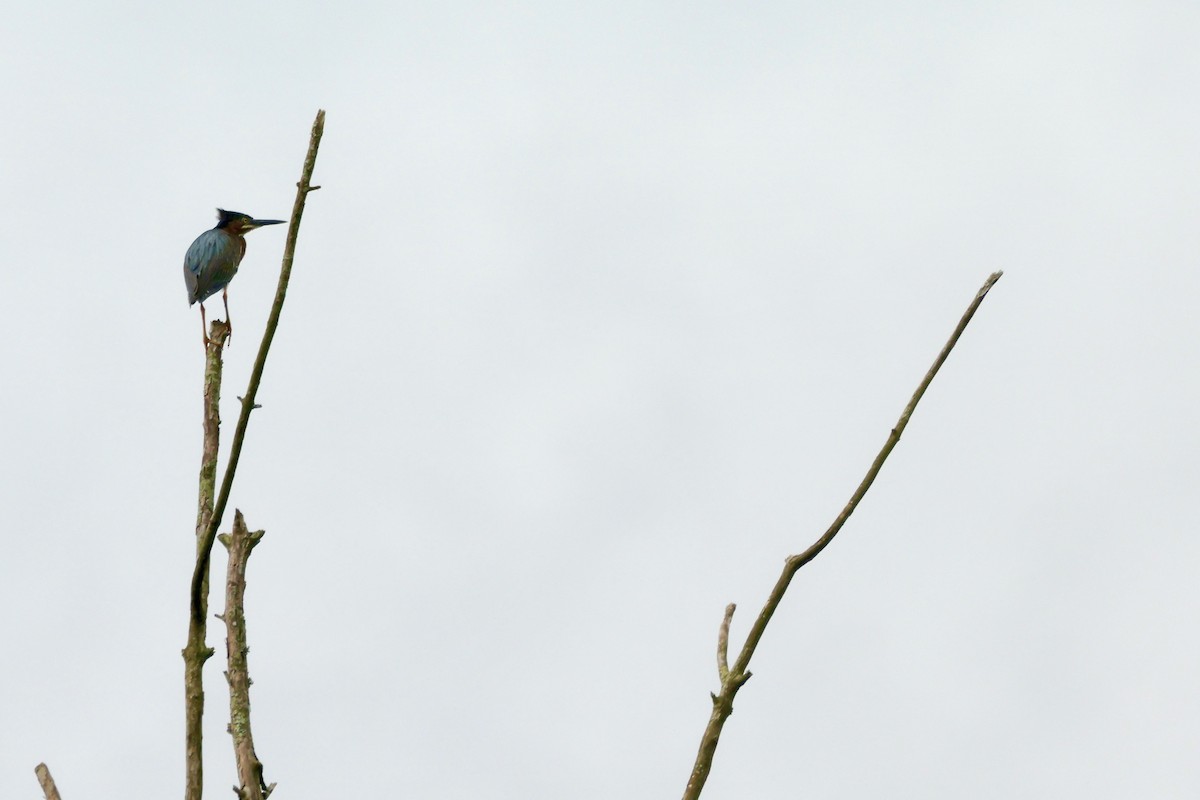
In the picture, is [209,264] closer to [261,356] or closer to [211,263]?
[211,263]

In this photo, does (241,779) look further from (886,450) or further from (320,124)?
(886,450)

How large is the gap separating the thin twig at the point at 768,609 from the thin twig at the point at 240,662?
189 centimetres

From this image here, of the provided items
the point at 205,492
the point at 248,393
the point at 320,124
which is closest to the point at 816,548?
the point at 248,393

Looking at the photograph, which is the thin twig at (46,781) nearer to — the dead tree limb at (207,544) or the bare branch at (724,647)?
the dead tree limb at (207,544)

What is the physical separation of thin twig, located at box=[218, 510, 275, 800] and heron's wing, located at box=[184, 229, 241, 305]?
364 inches

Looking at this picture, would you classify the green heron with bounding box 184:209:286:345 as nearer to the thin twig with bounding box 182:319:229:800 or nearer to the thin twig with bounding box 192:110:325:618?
the thin twig with bounding box 182:319:229:800

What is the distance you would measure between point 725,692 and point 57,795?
7.43 ft

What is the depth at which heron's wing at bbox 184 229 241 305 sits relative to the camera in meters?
14.8

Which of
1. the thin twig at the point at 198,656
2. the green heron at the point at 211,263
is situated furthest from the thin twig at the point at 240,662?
the green heron at the point at 211,263

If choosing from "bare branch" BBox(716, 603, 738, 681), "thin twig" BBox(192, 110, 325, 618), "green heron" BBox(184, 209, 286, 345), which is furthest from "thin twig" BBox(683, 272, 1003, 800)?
"green heron" BBox(184, 209, 286, 345)

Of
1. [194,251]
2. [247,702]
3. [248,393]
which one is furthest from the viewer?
[194,251]

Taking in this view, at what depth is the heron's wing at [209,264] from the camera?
14.8 metres

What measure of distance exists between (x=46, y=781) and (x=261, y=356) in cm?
159

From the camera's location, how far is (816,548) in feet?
12.2
